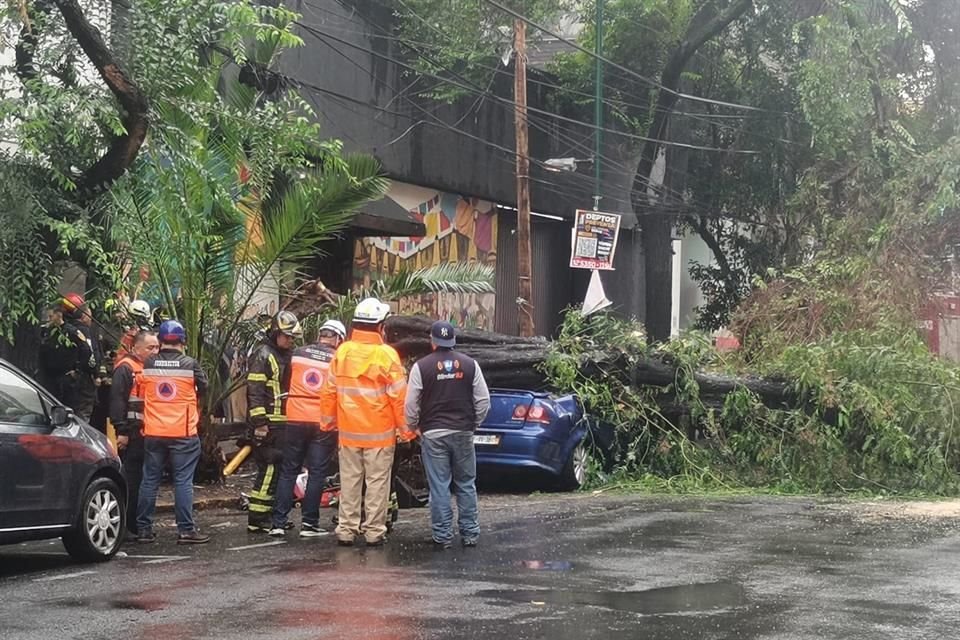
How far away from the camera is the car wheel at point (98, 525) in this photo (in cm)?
975

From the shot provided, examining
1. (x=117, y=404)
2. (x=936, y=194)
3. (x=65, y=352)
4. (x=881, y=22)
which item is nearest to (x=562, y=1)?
(x=881, y=22)

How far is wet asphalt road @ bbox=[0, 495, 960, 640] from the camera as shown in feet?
24.0

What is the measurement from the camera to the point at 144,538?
11023 mm

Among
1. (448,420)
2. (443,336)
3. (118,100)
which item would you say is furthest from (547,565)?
(118,100)

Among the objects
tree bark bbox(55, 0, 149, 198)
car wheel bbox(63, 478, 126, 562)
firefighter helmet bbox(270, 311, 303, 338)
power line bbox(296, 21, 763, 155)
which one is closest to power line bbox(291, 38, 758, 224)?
power line bbox(296, 21, 763, 155)

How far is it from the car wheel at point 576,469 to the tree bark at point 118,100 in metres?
5.28

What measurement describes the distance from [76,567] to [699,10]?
2057 cm

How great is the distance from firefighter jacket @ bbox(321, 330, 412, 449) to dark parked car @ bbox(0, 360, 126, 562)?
166 cm

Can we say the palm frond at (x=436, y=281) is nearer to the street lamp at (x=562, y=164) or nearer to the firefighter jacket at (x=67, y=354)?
the firefighter jacket at (x=67, y=354)

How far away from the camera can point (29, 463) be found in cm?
929

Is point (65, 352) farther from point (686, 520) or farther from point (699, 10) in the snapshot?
point (699, 10)

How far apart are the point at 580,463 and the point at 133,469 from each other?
526cm

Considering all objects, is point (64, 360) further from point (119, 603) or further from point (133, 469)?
point (119, 603)

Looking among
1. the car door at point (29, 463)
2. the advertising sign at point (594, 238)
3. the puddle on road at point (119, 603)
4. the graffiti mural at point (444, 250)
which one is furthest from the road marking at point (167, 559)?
the advertising sign at point (594, 238)
